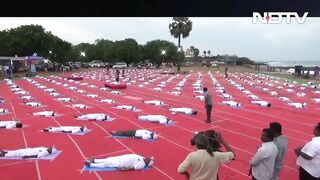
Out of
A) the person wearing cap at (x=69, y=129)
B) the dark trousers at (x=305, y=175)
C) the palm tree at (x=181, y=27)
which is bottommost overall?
the person wearing cap at (x=69, y=129)

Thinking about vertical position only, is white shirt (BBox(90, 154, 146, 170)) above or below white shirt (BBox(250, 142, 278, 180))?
below

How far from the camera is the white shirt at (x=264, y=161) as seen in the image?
481cm

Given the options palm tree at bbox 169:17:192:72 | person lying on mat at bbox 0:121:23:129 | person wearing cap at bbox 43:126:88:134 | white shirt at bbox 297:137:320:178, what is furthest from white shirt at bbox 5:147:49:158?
palm tree at bbox 169:17:192:72

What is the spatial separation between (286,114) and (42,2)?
13.6m

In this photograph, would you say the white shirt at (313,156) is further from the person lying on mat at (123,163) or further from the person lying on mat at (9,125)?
the person lying on mat at (9,125)

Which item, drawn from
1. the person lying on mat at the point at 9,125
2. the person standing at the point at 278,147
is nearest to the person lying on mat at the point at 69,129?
the person lying on mat at the point at 9,125

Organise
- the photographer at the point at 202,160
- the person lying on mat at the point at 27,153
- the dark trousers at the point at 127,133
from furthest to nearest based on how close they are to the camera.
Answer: the dark trousers at the point at 127,133 < the person lying on mat at the point at 27,153 < the photographer at the point at 202,160

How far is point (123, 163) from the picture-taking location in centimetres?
812

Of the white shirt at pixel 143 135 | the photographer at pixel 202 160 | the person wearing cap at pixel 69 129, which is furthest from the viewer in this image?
the person wearing cap at pixel 69 129

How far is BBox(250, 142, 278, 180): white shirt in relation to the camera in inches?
189

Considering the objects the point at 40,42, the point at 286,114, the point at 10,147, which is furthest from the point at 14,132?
the point at 40,42

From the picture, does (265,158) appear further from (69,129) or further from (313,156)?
(69,129)

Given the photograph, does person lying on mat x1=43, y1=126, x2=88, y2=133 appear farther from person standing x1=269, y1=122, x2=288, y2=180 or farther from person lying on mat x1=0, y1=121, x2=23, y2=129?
person standing x1=269, y1=122, x2=288, y2=180

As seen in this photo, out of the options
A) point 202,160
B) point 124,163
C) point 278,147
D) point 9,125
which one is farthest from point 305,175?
point 9,125
